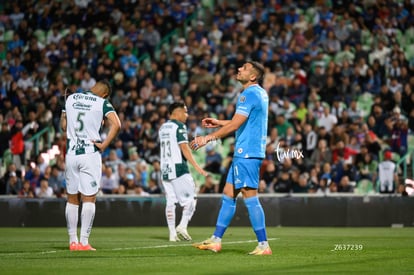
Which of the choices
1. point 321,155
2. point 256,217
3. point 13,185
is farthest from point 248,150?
point 13,185

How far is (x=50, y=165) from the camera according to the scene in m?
26.5

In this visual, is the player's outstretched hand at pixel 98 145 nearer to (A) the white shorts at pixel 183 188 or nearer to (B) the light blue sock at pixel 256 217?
(B) the light blue sock at pixel 256 217

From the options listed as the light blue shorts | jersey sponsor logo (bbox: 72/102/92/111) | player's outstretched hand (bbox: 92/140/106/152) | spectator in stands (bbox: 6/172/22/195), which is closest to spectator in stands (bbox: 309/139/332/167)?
spectator in stands (bbox: 6/172/22/195)

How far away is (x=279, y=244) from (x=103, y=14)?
62.0 feet

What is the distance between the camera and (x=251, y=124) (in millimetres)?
12367

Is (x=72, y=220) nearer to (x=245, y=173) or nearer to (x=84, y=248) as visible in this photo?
(x=84, y=248)

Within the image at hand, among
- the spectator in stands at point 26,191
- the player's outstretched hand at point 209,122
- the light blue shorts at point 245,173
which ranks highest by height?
the player's outstretched hand at point 209,122

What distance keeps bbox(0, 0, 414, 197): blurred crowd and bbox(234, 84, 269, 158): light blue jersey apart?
1113 cm

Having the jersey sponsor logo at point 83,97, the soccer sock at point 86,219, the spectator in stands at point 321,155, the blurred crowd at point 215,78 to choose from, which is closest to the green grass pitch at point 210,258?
the soccer sock at point 86,219

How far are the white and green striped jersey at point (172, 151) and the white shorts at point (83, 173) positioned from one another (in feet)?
11.8

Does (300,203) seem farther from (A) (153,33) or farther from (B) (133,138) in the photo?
(A) (153,33)

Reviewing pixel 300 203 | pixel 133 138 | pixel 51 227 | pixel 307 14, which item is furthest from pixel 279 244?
pixel 307 14

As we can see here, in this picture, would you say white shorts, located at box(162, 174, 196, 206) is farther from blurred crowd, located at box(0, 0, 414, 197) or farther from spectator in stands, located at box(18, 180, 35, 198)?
spectator in stands, located at box(18, 180, 35, 198)

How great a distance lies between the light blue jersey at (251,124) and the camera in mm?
12234
